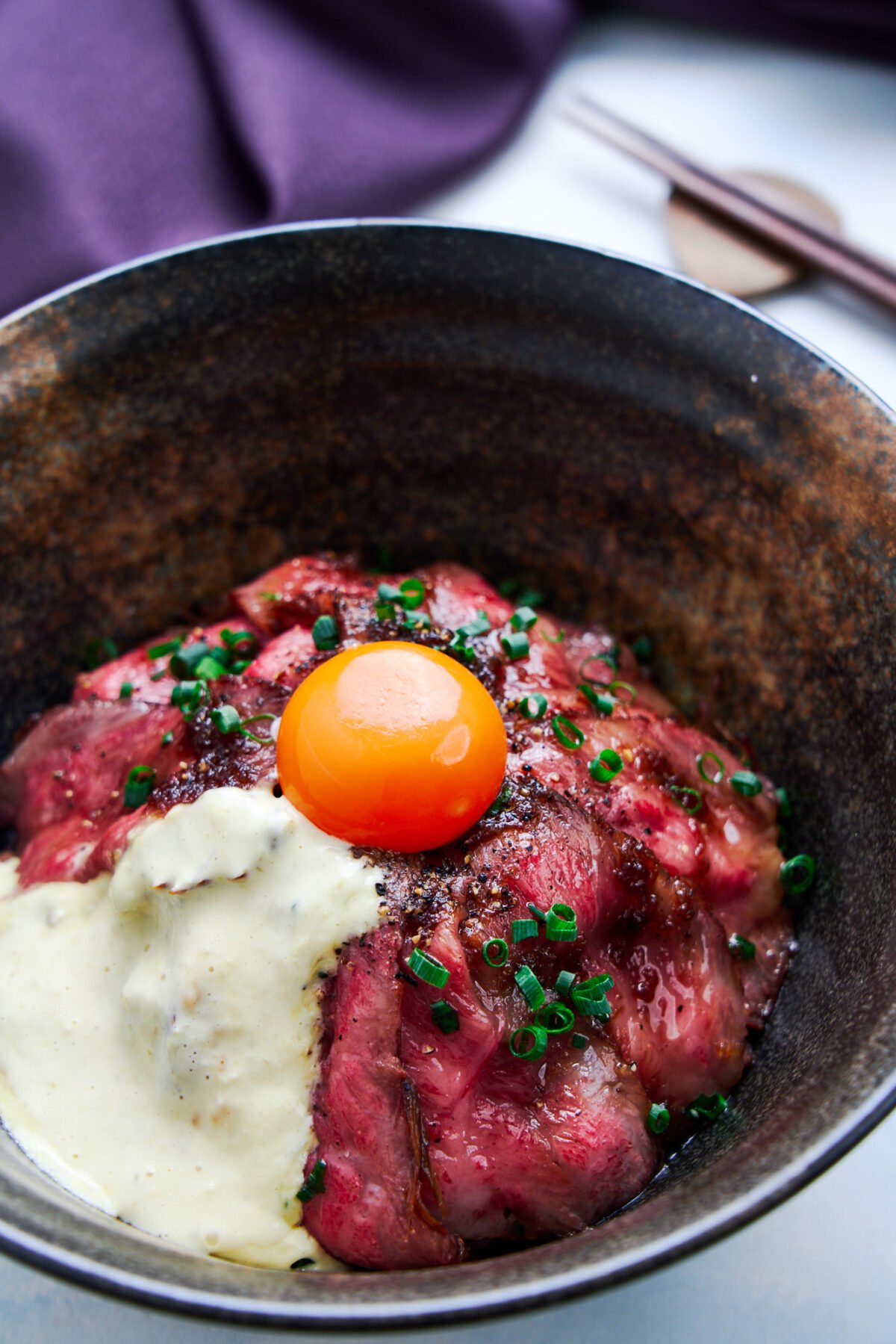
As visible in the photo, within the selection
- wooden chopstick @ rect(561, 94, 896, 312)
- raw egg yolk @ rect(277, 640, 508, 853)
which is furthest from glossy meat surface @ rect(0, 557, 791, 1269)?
wooden chopstick @ rect(561, 94, 896, 312)

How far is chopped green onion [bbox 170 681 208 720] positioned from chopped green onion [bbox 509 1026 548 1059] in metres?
1.30

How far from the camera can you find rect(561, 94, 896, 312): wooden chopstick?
4754 millimetres

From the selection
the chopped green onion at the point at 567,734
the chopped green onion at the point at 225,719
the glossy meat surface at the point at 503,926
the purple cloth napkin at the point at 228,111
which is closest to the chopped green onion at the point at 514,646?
the glossy meat surface at the point at 503,926

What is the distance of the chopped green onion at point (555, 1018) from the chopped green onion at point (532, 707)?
2.71 feet

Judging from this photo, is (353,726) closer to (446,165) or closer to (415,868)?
(415,868)

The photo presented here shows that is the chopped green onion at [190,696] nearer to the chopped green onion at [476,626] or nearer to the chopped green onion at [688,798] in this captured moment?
the chopped green onion at [476,626]

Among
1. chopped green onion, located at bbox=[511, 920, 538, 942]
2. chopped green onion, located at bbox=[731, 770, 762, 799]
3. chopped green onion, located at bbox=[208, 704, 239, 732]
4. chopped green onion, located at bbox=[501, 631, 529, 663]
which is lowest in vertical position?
chopped green onion, located at bbox=[731, 770, 762, 799]

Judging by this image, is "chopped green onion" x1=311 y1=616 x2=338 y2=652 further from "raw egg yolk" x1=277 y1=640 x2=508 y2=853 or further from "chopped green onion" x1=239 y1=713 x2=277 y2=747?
"raw egg yolk" x1=277 y1=640 x2=508 y2=853

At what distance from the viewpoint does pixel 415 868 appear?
3002 millimetres

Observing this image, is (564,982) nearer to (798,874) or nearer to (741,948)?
(741,948)

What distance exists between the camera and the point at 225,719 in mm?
3279

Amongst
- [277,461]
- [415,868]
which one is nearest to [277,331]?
[277,461]

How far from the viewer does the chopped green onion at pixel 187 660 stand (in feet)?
12.3

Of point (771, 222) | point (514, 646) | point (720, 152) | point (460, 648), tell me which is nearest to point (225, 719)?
point (460, 648)
